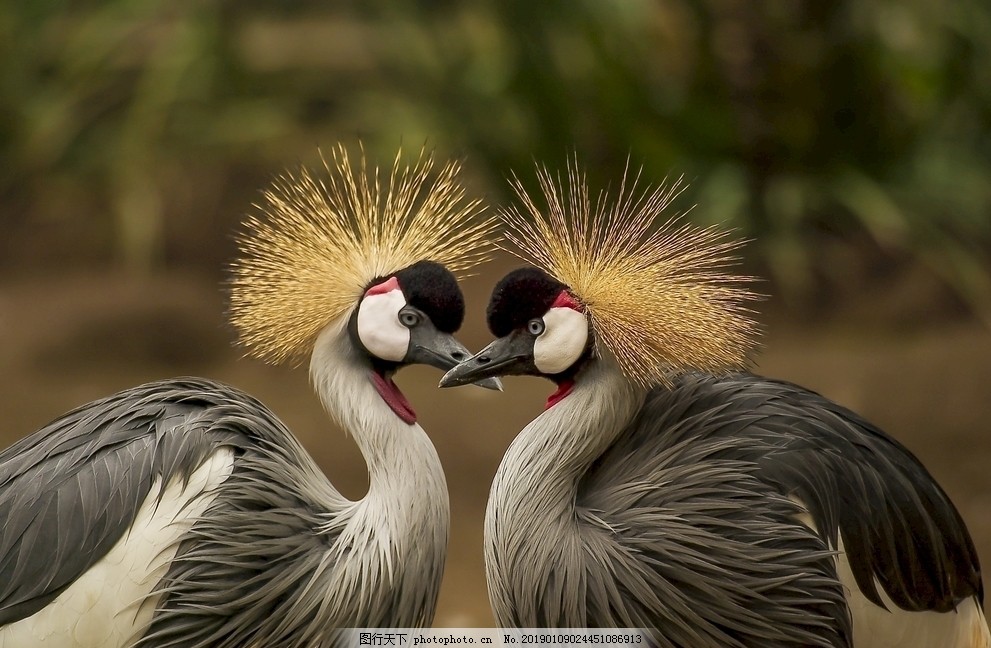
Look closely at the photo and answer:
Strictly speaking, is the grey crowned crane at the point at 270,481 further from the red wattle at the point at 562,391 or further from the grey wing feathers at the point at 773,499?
the grey wing feathers at the point at 773,499

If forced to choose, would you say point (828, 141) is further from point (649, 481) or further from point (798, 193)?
point (649, 481)

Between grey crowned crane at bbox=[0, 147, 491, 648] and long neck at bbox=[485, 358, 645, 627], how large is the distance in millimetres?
98

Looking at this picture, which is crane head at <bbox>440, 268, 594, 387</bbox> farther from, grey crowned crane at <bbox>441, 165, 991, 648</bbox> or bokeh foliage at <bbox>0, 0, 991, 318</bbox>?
bokeh foliage at <bbox>0, 0, 991, 318</bbox>

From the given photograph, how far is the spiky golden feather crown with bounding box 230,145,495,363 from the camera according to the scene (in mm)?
1557

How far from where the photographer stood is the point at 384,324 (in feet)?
4.98

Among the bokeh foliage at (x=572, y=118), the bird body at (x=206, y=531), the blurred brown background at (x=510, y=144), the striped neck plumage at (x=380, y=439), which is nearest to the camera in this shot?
the bird body at (x=206, y=531)

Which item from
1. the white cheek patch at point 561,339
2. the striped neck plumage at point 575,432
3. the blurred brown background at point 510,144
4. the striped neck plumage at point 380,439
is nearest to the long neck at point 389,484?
the striped neck plumage at point 380,439

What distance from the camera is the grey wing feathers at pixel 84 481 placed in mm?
1426

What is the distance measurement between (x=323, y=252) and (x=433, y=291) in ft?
0.57

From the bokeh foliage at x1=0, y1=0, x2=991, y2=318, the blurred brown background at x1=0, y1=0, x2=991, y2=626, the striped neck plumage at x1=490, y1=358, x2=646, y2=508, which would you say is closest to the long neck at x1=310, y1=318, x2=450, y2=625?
the striped neck plumage at x1=490, y1=358, x2=646, y2=508

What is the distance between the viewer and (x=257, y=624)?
1464 millimetres

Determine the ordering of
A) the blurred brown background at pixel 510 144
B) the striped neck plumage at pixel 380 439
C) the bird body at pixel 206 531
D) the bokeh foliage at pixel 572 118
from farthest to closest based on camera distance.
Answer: the bokeh foliage at pixel 572 118 < the blurred brown background at pixel 510 144 < the striped neck plumage at pixel 380 439 < the bird body at pixel 206 531

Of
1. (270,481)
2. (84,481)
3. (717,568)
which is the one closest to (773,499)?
(717,568)

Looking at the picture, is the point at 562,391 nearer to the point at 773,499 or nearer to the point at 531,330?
the point at 531,330
